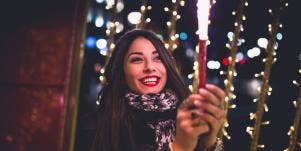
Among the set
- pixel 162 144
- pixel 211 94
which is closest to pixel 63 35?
pixel 211 94

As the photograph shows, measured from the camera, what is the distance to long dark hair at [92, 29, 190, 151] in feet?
9.43

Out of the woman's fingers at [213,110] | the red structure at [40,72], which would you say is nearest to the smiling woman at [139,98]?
the red structure at [40,72]

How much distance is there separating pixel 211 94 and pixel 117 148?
1.33 metres

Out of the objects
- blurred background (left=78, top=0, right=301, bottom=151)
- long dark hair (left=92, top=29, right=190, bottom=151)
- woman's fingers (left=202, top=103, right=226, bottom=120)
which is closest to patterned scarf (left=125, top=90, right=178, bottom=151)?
long dark hair (left=92, top=29, right=190, bottom=151)

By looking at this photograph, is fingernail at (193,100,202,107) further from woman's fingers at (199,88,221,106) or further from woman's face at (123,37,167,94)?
woman's face at (123,37,167,94)

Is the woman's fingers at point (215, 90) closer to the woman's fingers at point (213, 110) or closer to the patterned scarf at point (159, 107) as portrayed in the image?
the woman's fingers at point (213, 110)

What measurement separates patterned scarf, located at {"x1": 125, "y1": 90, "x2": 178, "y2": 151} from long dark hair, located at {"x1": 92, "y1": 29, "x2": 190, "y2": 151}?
13 centimetres

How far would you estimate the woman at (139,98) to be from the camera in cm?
290

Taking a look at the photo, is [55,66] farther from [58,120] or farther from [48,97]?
[58,120]

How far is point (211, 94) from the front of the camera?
1.69m

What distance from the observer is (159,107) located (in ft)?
9.65

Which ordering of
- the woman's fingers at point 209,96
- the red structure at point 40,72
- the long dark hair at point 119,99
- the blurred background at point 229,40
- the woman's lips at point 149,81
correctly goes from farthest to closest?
the blurred background at point 229,40
the woman's lips at point 149,81
the long dark hair at point 119,99
the red structure at point 40,72
the woman's fingers at point 209,96

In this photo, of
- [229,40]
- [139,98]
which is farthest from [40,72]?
[229,40]

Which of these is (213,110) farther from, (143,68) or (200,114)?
(143,68)
